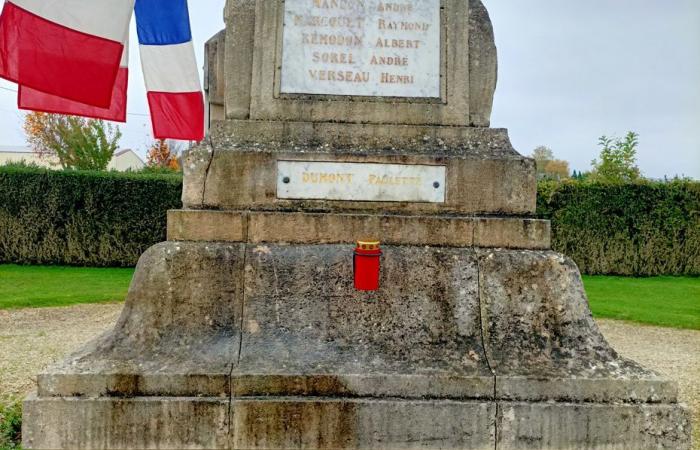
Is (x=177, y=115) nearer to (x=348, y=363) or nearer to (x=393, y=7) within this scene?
(x=393, y=7)

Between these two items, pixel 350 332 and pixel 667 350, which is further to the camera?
pixel 667 350

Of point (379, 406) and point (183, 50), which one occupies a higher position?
point (183, 50)

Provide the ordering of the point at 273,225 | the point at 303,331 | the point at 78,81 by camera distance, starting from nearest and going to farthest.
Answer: the point at 303,331, the point at 273,225, the point at 78,81

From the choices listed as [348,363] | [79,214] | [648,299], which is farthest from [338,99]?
[79,214]

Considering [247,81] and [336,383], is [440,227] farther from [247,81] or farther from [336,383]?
[247,81]

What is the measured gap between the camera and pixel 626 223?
43.8 feet

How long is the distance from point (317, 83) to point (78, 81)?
8.37ft

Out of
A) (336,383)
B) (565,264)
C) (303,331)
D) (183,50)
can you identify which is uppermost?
(183,50)

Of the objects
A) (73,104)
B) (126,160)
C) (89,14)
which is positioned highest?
(126,160)

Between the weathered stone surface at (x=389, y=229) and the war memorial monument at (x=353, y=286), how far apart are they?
12 millimetres

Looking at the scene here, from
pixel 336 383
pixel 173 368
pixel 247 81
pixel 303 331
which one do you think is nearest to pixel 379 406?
pixel 336 383

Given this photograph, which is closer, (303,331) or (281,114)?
(303,331)

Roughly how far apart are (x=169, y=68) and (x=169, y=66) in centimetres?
4

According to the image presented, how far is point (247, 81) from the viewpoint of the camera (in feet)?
12.3
